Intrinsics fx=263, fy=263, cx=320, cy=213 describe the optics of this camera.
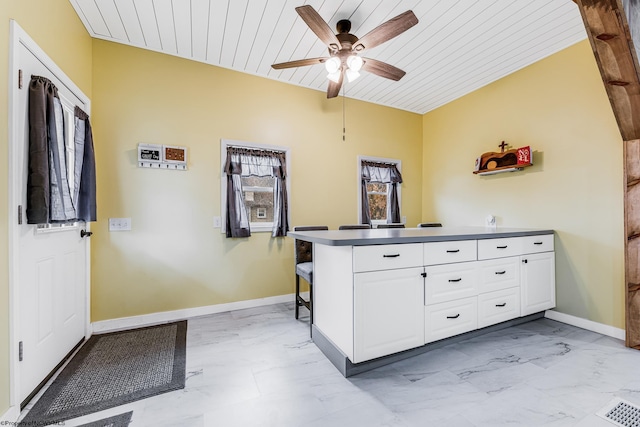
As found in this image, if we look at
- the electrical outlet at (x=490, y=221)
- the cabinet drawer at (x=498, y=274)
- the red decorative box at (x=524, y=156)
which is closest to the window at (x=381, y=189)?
the electrical outlet at (x=490, y=221)

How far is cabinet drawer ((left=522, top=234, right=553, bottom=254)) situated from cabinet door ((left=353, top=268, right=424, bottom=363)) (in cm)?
142

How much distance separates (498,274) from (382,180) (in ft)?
7.20

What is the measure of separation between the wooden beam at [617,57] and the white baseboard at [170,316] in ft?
12.0

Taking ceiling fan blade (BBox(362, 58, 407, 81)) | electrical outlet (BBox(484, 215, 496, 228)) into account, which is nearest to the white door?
ceiling fan blade (BBox(362, 58, 407, 81))

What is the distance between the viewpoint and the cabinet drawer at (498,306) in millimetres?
2266

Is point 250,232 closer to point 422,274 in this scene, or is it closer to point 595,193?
point 422,274

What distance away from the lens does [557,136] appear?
109 inches

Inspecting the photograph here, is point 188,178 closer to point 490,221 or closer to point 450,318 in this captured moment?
point 450,318

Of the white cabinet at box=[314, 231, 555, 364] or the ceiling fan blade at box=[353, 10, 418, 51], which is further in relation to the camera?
the ceiling fan blade at box=[353, 10, 418, 51]

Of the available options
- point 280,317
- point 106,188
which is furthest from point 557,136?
point 106,188

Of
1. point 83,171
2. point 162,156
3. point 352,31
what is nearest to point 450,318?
point 352,31

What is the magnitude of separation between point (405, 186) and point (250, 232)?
8.75 ft

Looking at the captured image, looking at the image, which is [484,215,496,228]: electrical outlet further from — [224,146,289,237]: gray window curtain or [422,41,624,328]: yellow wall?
[224,146,289,237]: gray window curtain

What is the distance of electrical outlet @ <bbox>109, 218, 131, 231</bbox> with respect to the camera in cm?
262
